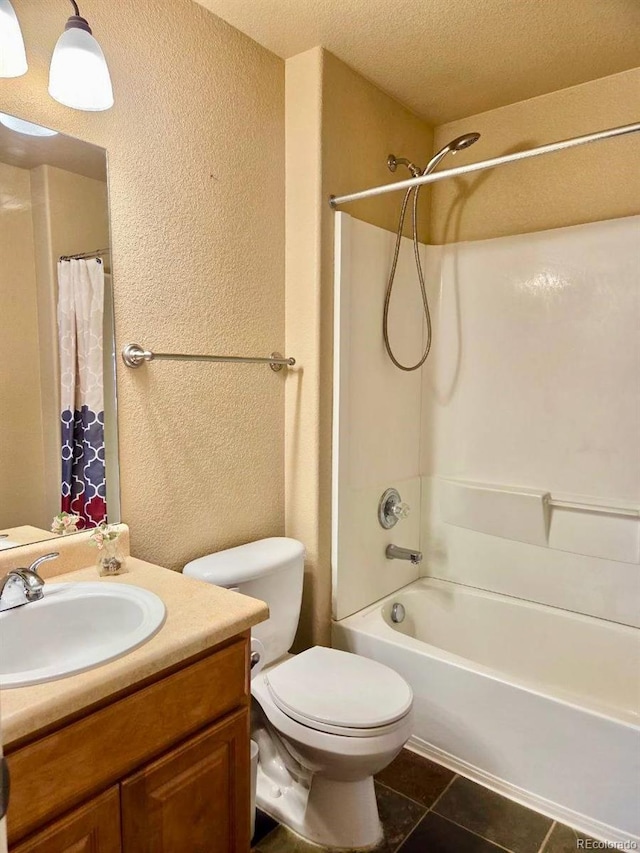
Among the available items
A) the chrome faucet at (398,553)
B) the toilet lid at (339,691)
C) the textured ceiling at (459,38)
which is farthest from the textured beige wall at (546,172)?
the toilet lid at (339,691)

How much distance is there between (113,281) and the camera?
1.54 m

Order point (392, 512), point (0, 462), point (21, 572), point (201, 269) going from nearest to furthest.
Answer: point (21, 572) < point (0, 462) < point (201, 269) < point (392, 512)

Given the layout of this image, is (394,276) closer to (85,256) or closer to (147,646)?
(85,256)

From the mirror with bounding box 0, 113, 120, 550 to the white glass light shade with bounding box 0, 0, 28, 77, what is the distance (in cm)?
13

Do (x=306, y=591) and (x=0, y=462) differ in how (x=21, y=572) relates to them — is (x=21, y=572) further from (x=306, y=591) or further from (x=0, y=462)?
(x=306, y=591)

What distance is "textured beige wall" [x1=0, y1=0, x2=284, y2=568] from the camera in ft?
5.03

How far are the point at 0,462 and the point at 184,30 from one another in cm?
137

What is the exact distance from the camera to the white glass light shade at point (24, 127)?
Result: 1298mm

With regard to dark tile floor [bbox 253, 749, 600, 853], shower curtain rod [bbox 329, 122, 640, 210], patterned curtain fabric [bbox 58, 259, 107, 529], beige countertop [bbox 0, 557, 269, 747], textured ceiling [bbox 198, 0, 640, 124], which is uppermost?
textured ceiling [bbox 198, 0, 640, 124]

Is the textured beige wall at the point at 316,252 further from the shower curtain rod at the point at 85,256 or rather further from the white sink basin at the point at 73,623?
the white sink basin at the point at 73,623

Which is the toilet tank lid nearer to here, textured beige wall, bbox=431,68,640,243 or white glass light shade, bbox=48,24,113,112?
white glass light shade, bbox=48,24,113,112

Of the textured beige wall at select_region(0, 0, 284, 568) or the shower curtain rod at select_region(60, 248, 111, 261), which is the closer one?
the shower curtain rod at select_region(60, 248, 111, 261)

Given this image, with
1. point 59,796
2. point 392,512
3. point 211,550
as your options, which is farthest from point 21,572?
point 392,512

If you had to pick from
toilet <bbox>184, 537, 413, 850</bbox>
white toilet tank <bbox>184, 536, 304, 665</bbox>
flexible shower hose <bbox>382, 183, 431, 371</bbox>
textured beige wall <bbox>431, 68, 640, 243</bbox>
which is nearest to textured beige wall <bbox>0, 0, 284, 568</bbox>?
white toilet tank <bbox>184, 536, 304, 665</bbox>
